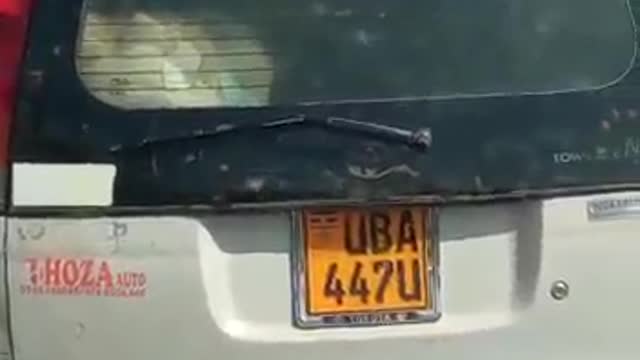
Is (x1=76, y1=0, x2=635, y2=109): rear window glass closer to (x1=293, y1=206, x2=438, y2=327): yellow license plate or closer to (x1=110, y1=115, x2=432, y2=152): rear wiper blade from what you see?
(x1=110, y1=115, x2=432, y2=152): rear wiper blade

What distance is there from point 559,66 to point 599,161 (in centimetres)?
26

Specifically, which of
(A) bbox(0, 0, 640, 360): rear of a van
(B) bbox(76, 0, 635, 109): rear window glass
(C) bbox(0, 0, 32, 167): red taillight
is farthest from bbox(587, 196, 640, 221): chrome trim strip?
(C) bbox(0, 0, 32, 167): red taillight

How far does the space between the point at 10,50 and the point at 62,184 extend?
→ 1.17 ft

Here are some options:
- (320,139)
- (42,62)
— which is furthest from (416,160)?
(42,62)

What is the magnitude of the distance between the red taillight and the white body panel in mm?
263

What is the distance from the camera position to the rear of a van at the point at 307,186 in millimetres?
4535

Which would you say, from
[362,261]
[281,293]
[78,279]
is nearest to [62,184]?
[78,279]

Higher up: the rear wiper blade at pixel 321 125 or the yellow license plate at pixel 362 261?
the rear wiper blade at pixel 321 125

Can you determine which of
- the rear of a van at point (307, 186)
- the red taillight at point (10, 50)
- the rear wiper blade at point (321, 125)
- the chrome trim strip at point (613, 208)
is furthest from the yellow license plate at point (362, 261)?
the red taillight at point (10, 50)

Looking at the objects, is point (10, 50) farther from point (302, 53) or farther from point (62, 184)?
point (302, 53)

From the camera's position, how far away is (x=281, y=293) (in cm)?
457

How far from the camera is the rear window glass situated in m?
4.57

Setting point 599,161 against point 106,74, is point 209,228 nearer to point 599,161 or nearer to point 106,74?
point 106,74

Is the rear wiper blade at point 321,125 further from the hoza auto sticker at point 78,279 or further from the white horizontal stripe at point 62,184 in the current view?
the hoza auto sticker at point 78,279
